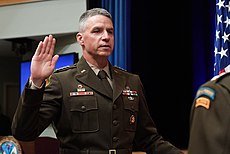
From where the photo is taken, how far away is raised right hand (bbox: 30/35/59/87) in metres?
1.70

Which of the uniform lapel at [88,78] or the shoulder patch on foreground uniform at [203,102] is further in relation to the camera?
the uniform lapel at [88,78]

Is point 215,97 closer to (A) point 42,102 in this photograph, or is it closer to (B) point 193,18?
(A) point 42,102

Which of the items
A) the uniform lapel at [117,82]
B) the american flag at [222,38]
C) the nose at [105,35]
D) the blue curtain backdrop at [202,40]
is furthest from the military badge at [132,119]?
the blue curtain backdrop at [202,40]

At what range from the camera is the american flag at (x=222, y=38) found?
3.41m

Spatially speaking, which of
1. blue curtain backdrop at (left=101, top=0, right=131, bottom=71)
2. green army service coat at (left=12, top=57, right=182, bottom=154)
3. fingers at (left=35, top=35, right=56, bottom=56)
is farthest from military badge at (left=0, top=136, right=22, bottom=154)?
fingers at (left=35, top=35, right=56, bottom=56)

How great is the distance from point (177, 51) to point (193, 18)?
0.38 metres

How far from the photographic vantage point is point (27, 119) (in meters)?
1.70

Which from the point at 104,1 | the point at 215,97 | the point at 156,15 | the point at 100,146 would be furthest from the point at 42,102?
the point at 156,15

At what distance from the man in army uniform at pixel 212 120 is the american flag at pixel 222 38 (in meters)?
2.50

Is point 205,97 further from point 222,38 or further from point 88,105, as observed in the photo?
point 222,38

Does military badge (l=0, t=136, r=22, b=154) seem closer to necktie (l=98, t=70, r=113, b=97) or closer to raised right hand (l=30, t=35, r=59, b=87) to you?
necktie (l=98, t=70, r=113, b=97)

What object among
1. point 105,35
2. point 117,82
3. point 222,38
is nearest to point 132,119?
point 117,82

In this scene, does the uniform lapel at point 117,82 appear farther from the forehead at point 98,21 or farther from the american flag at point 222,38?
the american flag at point 222,38

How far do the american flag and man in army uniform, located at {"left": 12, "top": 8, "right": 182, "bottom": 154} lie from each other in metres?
1.46
